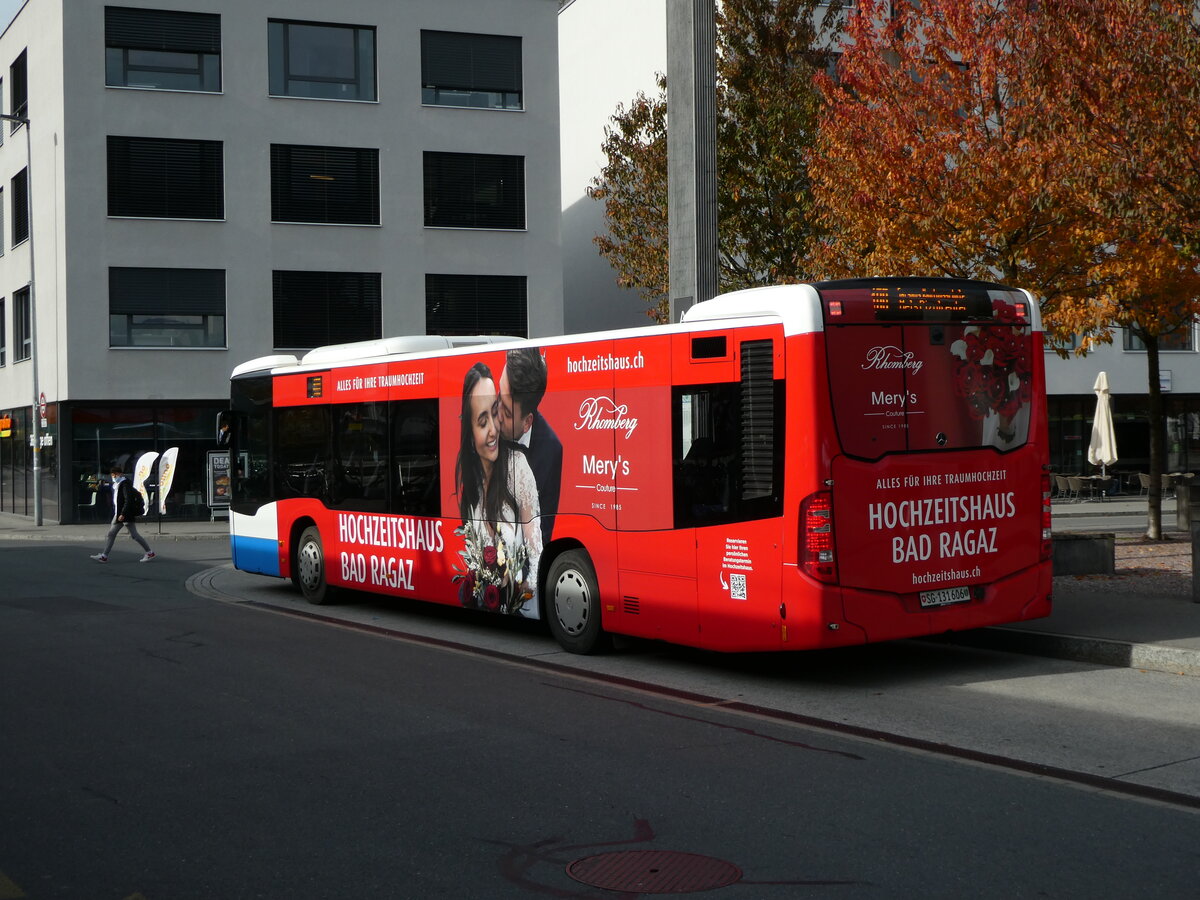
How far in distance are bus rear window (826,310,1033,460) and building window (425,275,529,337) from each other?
27539mm

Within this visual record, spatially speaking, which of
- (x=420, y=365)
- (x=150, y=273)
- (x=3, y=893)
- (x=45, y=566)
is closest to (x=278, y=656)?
(x=420, y=365)

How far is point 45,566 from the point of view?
21.8 meters

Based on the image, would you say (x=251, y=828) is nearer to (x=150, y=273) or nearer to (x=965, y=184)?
(x=965, y=184)

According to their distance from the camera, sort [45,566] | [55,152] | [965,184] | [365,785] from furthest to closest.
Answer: [55,152] → [45,566] → [965,184] → [365,785]

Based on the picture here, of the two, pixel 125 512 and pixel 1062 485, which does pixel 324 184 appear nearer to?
pixel 125 512

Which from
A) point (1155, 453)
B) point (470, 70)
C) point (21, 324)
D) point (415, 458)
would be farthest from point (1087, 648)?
point (21, 324)

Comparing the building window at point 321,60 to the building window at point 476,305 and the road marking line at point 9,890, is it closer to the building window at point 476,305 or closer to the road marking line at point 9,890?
the building window at point 476,305

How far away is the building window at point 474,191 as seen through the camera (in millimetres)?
37219

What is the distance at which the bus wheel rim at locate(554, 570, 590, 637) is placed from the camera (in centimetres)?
1127

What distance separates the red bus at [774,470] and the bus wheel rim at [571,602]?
23 mm

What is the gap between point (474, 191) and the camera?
37500 millimetres

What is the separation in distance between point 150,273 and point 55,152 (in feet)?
12.6

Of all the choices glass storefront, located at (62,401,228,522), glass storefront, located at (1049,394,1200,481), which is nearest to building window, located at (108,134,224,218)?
glass storefront, located at (62,401,228,522)

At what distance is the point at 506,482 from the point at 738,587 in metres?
3.24
